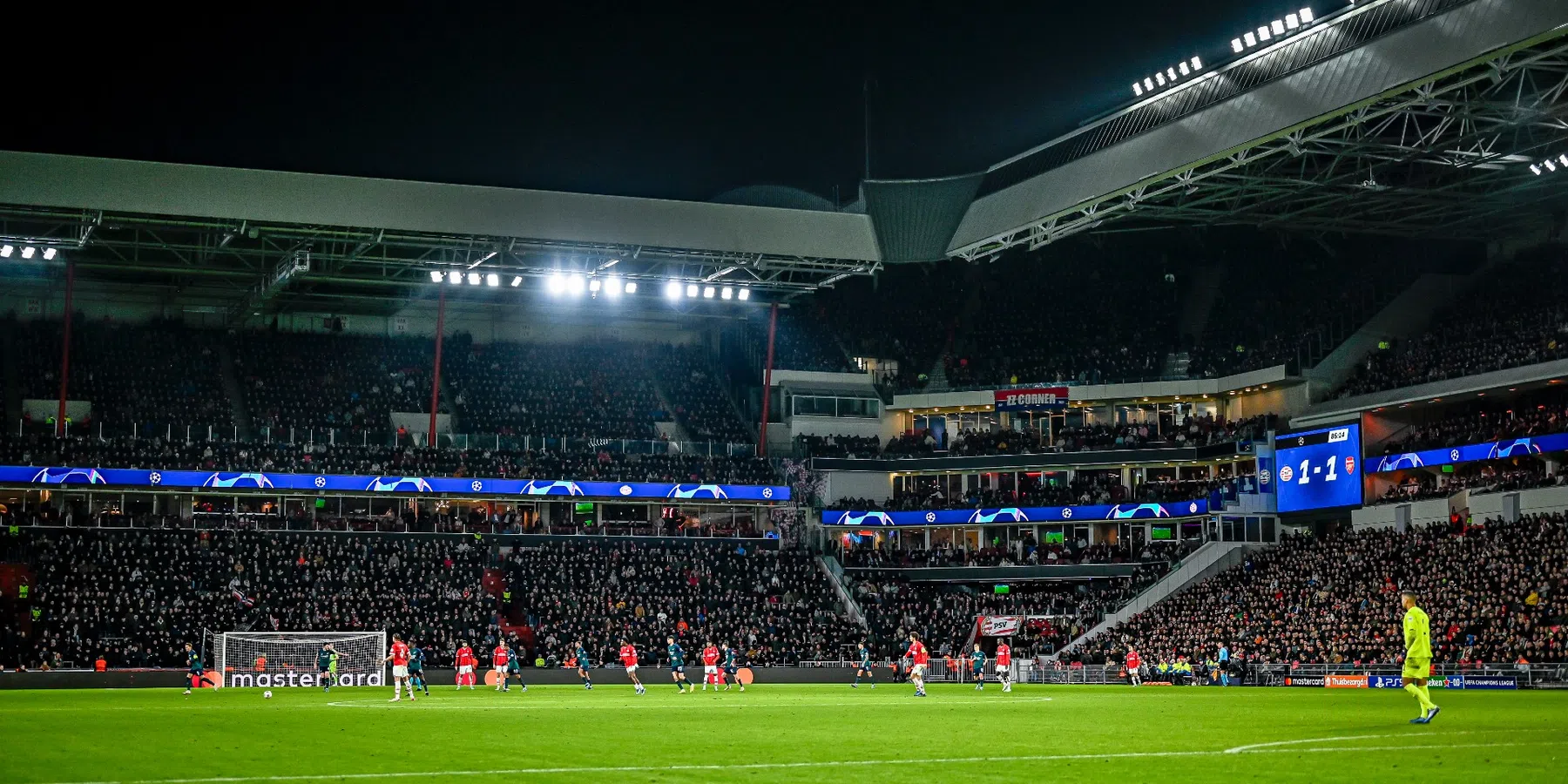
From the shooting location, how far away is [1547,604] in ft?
153

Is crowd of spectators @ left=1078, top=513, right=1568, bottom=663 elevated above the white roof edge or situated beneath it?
situated beneath

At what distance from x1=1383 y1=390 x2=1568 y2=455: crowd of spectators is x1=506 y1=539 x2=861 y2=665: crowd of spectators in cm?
2500

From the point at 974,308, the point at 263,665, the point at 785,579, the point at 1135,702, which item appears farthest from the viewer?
the point at 974,308

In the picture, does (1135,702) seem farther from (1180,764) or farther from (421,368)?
(421,368)

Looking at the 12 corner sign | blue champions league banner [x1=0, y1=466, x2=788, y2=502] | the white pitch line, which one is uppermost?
blue champions league banner [x1=0, y1=466, x2=788, y2=502]

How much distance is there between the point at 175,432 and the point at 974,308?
140ft

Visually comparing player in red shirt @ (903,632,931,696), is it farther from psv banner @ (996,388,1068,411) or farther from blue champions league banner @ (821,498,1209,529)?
psv banner @ (996,388,1068,411)

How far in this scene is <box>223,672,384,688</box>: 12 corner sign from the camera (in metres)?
52.4

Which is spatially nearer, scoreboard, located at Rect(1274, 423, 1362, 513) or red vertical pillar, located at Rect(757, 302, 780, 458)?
scoreboard, located at Rect(1274, 423, 1362, 513)

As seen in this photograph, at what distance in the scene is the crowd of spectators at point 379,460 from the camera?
63.6m

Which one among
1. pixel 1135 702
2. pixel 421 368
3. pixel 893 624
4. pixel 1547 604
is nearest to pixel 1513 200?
pixel 1547 604

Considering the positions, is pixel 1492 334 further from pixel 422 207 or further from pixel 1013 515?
pixel 422 207

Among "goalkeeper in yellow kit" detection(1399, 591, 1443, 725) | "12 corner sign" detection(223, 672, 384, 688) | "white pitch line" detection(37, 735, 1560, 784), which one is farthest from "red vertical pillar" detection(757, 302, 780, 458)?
"white pitch line" detection(37, 735, 1560, 784)

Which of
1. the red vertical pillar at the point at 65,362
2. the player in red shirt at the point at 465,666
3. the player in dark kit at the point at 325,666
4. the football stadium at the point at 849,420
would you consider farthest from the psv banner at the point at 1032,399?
the red vertical pillar at the point at 65,362
